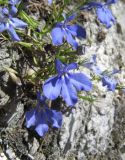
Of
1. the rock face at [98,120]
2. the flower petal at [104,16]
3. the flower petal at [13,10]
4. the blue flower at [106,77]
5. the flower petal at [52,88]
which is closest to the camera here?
the flower petal at [52,88]

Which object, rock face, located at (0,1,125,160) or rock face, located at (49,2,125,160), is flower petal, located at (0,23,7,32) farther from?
rock face, located at (49,2,125,160)

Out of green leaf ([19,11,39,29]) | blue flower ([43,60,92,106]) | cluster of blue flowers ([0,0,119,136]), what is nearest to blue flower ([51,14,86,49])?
cluster of blue flowers ([0,0,119,136])

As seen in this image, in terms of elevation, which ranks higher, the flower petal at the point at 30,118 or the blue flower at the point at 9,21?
the blue flower at the point at 9,21

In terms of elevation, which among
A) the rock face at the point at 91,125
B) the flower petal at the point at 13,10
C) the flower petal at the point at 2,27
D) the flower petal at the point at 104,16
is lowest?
the rock face at the point at 91,125

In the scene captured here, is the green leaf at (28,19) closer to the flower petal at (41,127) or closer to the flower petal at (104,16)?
the flower petal at (104,16)

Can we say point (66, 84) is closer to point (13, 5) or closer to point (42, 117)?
point (42, 117)

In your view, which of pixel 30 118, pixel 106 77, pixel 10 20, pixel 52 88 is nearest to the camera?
pixel 52 88

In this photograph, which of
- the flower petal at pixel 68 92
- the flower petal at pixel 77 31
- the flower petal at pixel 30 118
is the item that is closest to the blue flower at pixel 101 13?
the flower petal at pixel 77 31

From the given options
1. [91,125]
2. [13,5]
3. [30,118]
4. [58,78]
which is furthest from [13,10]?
[91,125]
